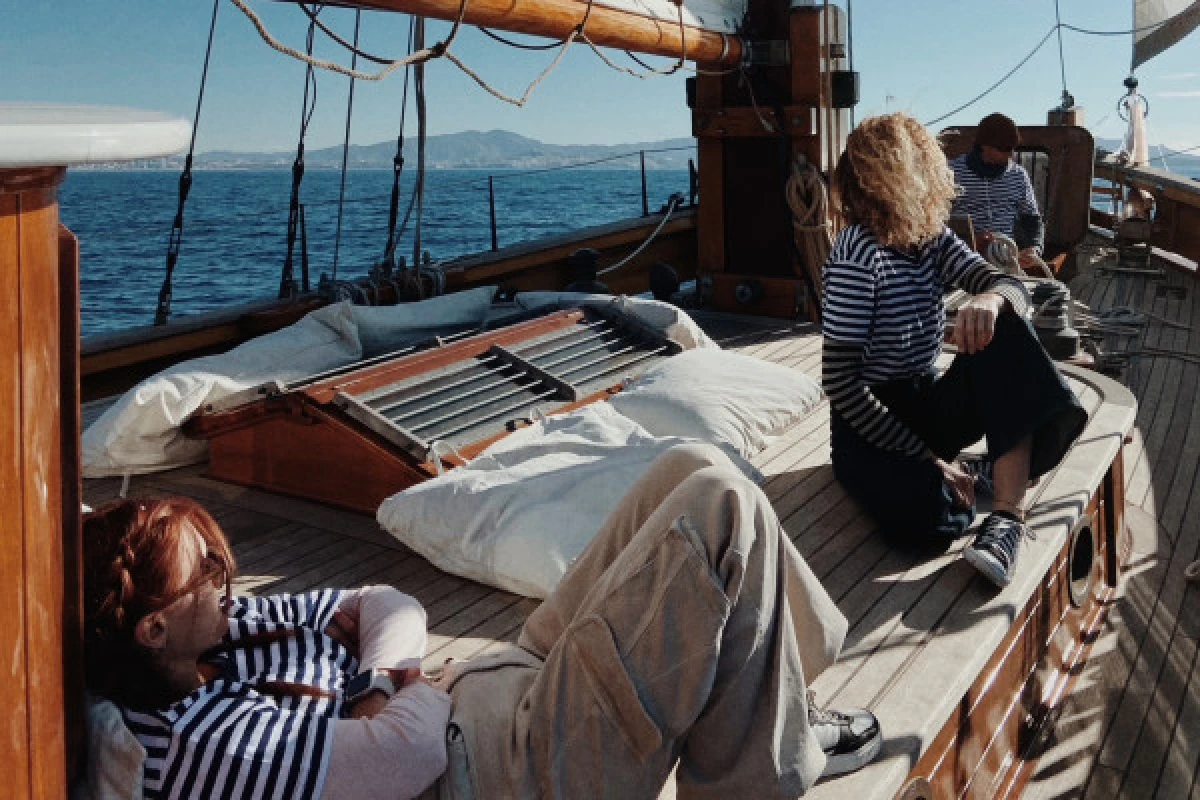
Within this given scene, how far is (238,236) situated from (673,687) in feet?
148

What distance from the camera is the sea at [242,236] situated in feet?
59.0

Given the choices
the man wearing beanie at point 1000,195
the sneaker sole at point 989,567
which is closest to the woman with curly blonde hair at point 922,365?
the sneaker sole at point 989,567

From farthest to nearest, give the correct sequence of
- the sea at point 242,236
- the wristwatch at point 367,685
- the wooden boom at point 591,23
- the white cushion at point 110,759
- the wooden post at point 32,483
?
the sea at point 242,236, the wooden boom at point 591,23, the wristwatch at point 367,685, the white cushion at point 110,759, the wooden post at point 32,483

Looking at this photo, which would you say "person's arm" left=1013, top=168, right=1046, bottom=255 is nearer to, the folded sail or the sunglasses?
the sunglasses

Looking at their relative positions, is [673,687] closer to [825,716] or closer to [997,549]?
[825,716]

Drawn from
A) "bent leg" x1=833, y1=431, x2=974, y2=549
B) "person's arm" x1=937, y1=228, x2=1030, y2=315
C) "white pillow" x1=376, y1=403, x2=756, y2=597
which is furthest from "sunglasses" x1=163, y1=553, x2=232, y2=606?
"person's arm" x1=937, y1=228, x2=1030, y2=315

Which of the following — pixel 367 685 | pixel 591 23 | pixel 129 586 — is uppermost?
pixel 591 23

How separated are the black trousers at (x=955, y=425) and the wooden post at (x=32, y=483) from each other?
2018mm

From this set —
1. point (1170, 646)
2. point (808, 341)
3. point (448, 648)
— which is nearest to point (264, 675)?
point (448, 648)

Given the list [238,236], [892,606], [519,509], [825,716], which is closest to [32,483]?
[825,716]

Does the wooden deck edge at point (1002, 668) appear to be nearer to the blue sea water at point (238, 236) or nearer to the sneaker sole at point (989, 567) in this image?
the sneaker sole at point (989, 567)

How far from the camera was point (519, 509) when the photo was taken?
272cm

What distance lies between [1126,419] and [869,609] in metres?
1.48

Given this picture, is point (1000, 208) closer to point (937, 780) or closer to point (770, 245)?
point (770, 245)
